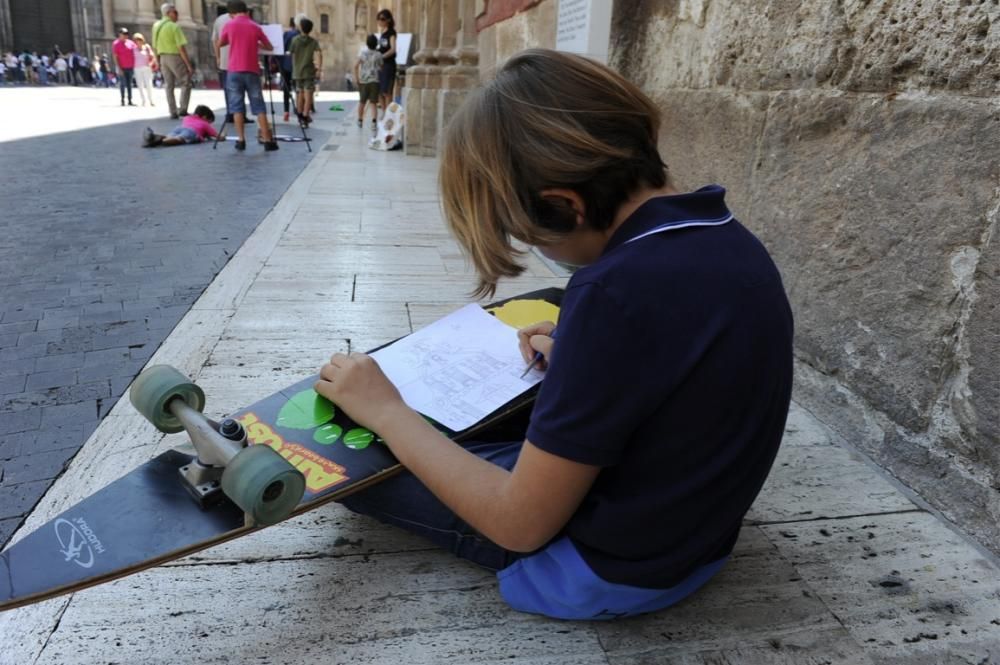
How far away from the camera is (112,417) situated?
2.30m

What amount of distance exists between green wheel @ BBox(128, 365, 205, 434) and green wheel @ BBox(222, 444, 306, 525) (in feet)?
0.95

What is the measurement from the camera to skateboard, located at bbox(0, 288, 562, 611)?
117 cm

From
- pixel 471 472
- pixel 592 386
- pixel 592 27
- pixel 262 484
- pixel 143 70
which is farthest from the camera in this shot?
pixel 143 70

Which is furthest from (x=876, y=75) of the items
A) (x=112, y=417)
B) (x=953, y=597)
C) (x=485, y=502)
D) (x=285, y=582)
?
(x=112, y=417)

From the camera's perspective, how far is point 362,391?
56.8 inches

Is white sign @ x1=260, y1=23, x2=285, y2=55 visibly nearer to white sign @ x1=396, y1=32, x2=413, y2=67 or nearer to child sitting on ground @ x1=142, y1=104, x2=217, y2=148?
child sitting on ground @ x1=142, y1=104, x2=217, y2=148

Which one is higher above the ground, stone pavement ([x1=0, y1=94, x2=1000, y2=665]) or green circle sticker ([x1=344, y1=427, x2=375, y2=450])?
green circle sticker ([x1=344, y1=427, x2=375, y2=450])

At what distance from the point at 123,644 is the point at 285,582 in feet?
1.02

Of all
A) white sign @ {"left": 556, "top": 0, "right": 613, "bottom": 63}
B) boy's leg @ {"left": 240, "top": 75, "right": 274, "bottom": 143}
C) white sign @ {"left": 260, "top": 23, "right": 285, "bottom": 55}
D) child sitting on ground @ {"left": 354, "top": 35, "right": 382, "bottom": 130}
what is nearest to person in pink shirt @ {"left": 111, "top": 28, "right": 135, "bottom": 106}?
child sitting on ground @ {"left": 354, "top": 35, "right": 382, "bottom": 130}

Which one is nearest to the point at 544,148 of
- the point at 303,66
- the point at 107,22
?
the point at 303,66

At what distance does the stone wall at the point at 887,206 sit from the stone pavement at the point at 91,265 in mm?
2254

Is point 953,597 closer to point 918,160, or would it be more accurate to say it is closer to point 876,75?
point 918,160

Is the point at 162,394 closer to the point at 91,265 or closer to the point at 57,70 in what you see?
the point at 91,265

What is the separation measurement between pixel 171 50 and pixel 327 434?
12.3 metres
